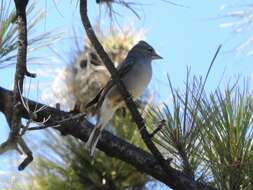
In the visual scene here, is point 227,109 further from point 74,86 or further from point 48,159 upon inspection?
point 74,86

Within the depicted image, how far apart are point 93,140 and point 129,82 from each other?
0.68 m

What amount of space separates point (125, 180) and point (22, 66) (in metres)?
1.21

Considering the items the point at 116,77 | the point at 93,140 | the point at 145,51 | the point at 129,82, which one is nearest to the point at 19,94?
the point at 116,77

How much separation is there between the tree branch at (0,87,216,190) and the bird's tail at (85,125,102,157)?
0.04 feet

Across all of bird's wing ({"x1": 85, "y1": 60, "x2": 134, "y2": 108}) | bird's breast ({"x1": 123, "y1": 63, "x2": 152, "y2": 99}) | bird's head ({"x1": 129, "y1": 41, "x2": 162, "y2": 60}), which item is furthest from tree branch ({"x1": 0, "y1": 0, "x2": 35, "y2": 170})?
bird's head ({"x1": 129, "y1": 41, "x2": 162, "y2": 60})

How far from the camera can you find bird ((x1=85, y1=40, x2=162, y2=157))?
2508 mm

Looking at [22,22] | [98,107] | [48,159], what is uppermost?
[22,22]

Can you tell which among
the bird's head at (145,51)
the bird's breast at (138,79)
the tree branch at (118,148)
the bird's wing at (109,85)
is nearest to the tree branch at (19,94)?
the tree branch at (118,148)

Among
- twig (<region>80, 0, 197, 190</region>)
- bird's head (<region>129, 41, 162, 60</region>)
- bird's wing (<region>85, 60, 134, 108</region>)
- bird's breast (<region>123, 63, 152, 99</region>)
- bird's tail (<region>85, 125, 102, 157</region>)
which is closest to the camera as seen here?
twig (<region>80, 0, 197, 190</region>)

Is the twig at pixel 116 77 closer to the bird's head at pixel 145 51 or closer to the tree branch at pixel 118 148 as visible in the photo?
the tree branch at pixel 118 148

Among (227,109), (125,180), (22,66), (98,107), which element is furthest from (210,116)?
(125,180)

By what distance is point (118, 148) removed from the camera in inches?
80.1

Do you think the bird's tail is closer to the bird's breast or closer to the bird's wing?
the bird's wing

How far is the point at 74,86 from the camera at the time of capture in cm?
356
